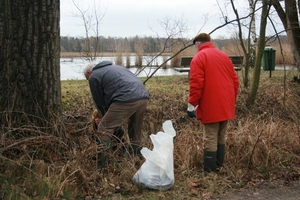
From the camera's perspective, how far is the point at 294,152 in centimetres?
614

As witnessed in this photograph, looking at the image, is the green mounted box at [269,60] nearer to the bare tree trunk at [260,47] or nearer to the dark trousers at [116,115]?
the bare tree trunk at [260,47]

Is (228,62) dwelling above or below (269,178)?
above

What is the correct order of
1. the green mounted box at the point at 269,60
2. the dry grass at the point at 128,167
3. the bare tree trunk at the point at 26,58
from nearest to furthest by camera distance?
1. the dry grass at the point at 128,167
2. the bare tree trunk at the point at 26,58
3. the green mounted box at the point at 269,60

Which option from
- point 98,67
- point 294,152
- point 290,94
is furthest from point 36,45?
point 290,94

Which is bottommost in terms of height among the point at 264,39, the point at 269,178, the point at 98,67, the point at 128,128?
the point at 269,178

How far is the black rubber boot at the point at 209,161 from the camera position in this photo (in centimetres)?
509

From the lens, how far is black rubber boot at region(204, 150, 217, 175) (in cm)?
509

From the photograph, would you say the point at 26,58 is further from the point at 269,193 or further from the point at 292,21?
the point at 292,21

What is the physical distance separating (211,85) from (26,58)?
2376mm

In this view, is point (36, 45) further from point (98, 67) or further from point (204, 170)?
point (204, 170)

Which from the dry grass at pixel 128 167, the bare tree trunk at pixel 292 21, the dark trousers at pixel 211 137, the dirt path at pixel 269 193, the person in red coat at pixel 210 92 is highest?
the bare tree trunk at pixel 292 21

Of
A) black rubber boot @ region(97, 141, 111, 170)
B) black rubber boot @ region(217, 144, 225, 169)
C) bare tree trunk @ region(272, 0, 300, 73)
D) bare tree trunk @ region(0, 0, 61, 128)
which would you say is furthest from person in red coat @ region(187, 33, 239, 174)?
bare tree trunk @ region(272, 0, 300, 73)

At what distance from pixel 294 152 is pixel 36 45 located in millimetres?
4262

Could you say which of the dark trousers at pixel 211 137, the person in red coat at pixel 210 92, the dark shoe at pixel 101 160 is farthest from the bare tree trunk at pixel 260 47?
the dark shoe at pixel 101 160
